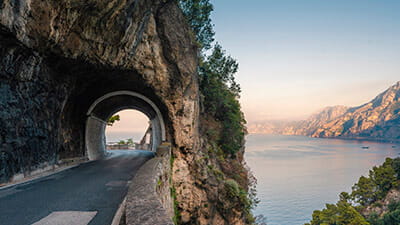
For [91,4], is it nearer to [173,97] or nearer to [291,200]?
[173,97]

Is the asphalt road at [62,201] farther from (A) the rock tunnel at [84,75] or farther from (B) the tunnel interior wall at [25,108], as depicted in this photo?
(A) the rock tunnel at [84,75]

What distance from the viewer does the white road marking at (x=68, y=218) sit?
4.54 meters

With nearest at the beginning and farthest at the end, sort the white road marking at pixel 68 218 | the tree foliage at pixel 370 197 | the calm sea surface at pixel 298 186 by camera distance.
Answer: the white road marking at pixel 68 218
the tree foliage at pixel 370 197
the calm sea surface at pixel 298 186

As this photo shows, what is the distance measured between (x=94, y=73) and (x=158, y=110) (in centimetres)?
567

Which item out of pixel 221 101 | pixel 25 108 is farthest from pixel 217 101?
pixel 25 108

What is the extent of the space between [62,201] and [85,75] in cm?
730

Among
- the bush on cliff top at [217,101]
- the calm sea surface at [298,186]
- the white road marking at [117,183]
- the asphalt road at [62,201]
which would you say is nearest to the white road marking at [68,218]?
the asphalt road at [62,201]

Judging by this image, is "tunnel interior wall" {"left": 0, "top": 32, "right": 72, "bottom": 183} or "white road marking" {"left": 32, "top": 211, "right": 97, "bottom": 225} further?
"tunnel interior wall" {"left": 0, "top": 32, "right": 72, "bottom": 183}

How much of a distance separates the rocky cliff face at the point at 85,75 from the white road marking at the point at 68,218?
3.71 metres

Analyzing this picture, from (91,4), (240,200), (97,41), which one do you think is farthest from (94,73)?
(240,200)

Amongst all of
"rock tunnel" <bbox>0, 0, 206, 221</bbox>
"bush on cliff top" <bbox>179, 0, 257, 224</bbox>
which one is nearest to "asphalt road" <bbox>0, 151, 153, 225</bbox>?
"rock tunnel" <bbox>0, 0, 206, 221</bbox>

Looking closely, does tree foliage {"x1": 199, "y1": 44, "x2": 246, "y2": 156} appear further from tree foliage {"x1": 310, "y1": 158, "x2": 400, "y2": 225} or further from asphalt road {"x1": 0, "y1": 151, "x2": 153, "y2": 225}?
tree foliage {"x1": 310, "y1": 158, "x2": 400, "y2": 225}

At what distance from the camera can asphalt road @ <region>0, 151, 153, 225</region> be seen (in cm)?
477

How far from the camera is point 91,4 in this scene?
845cm
